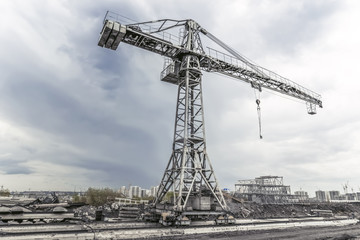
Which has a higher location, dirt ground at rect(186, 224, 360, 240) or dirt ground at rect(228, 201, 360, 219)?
dirt ground at rect(186, 224, 360, 240)

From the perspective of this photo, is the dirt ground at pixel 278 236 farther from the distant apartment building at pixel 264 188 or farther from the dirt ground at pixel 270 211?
the distant apartment building at pixel 264 188

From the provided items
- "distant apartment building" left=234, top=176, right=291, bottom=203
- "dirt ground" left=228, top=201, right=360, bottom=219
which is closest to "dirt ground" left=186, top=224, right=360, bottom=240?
"dirt ground" left=228, top=201, right=360, bottom=219

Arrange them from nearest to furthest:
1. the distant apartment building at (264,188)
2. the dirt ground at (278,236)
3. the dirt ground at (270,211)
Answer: the dirt ground at (278,236) → the dirt ground at (270,211) → the distant apartment building at (264,188)

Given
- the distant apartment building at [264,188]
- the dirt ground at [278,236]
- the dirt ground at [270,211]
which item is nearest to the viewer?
the dirt ground at [278,236]

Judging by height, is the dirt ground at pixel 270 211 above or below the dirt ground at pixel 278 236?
below

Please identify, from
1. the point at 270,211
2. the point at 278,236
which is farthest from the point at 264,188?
the point at 278,236

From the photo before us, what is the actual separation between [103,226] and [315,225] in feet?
45.2

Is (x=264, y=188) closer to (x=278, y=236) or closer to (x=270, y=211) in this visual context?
(x=270, y=211)

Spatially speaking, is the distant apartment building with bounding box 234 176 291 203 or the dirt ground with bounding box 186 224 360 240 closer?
the dirt ground with bounding box 186 224 360 240

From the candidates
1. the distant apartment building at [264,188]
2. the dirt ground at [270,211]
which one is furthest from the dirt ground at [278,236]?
the distant apartment building at [264,188]

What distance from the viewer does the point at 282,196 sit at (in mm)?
56219

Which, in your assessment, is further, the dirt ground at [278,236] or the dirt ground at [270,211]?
the dirt ground at [270,211]

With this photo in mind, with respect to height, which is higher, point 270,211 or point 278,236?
point 278,236

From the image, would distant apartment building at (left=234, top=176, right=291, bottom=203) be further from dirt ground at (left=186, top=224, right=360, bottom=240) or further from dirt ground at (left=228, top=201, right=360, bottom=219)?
dirt ground at (left=186, top=224, right=360, bottom=240)
